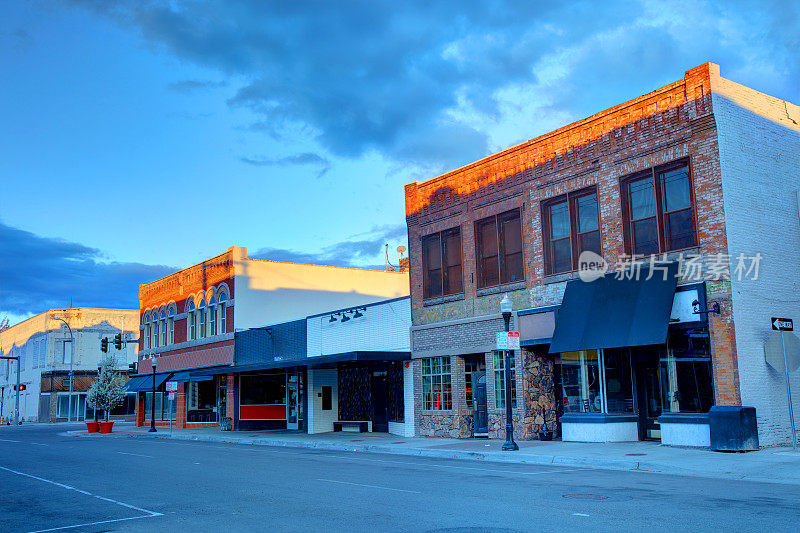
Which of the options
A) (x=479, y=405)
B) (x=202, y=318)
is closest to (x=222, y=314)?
(x=202, y=318)

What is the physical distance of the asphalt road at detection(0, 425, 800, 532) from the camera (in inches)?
370

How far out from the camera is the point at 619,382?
2098 centimetres

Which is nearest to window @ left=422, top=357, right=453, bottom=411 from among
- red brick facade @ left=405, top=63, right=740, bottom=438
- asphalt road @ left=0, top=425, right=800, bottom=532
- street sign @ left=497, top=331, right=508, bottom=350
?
red brick facade @ left=405, top=63, right=740, bottom=438

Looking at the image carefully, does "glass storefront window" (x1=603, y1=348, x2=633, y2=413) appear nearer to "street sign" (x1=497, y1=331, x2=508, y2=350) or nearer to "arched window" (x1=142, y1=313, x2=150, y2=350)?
"street sign" (x1=497, y1=331, x2=508, y2=350)

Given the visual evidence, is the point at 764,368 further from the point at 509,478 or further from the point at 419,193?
the point at 419,193

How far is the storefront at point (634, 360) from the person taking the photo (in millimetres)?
18625

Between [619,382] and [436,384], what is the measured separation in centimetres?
757

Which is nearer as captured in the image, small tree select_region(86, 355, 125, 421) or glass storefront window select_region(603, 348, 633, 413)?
glass storefront window select_region(603, 348, 633, 413)

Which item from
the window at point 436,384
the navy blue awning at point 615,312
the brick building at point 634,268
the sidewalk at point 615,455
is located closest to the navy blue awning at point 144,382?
the sidewalk at point 615,455

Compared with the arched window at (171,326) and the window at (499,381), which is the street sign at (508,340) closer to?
the window at (499,381)

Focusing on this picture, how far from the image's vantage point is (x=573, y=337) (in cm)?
2097

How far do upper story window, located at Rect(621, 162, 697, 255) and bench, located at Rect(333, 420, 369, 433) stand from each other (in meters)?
15.1

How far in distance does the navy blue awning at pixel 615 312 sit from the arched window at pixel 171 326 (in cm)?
3161

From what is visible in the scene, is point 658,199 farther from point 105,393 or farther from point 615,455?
point 105,393
